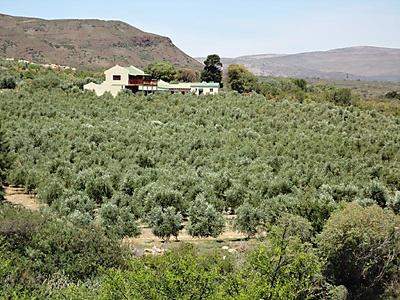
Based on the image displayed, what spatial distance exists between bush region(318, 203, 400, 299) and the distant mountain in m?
111

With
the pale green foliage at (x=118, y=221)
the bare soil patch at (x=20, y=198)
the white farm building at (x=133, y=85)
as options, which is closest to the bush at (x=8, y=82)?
the white farm building at (x=133, y=85)

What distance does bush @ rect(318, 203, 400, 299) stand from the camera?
61.1 feet

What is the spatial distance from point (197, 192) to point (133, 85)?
33.1 m

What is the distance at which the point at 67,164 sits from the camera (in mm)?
35500

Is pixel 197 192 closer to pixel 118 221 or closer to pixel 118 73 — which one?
pixel 118 221

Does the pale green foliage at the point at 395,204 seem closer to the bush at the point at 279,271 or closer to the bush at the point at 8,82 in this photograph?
the bush at the point at 279,271

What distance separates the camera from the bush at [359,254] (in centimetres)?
1862

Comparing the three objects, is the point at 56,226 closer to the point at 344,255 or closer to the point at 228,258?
the point at 228,258

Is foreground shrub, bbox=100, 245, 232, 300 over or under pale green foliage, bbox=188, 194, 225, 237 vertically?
over

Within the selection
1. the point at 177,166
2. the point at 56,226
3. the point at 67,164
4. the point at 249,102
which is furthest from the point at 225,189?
the point at 249,102

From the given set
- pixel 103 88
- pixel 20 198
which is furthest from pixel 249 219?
pixel 103 88

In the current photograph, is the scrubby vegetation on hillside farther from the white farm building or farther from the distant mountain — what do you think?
the distant mountain

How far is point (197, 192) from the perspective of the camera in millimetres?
29578

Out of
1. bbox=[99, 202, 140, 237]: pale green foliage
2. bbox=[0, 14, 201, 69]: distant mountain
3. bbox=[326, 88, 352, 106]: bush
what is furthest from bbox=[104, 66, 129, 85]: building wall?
bbox=[0, 14, 201, 69]: distant mountain
